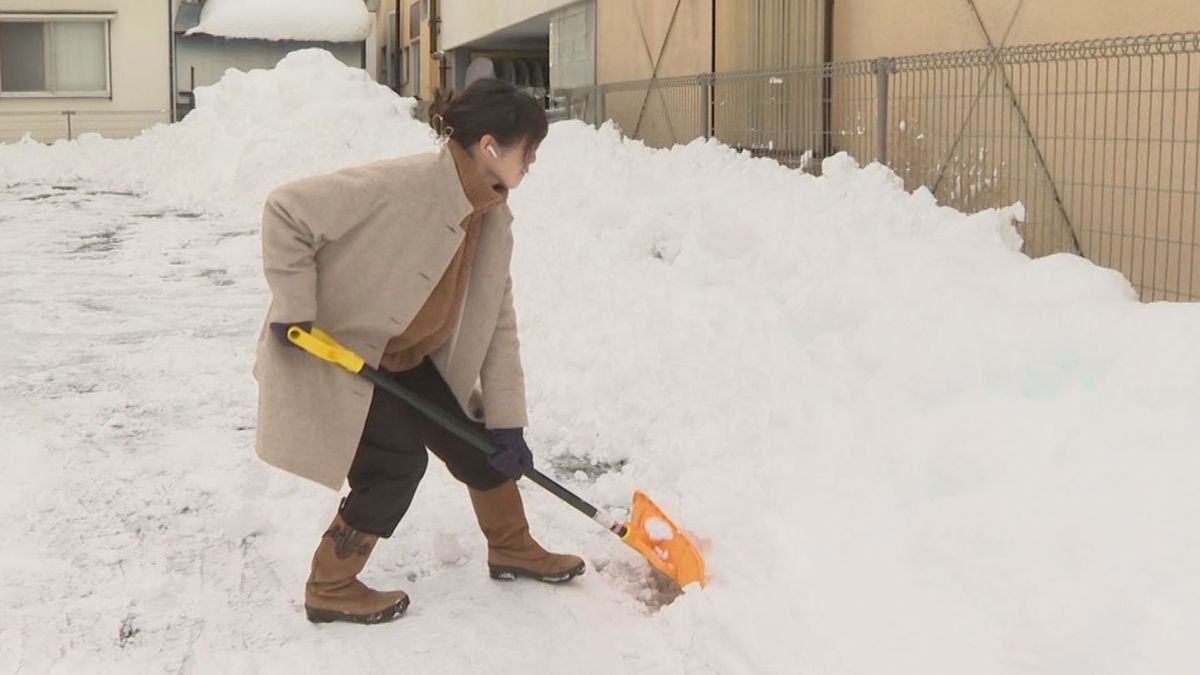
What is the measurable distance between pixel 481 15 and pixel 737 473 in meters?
19.6

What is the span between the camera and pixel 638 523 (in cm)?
403

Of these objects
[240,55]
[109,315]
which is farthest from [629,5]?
[240,55]

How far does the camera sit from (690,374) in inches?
229

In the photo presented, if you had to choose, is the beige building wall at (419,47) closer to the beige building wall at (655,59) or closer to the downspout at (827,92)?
the beige building wall at (655,59)

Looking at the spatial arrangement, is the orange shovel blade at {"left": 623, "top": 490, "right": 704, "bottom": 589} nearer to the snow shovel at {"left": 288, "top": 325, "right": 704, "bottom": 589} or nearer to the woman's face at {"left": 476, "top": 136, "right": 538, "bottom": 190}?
the snow shovel at {"left": 288, "top": 325, "right": 704, "bottom": 589}

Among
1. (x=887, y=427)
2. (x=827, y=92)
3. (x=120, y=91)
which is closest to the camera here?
(x=887, y=427)

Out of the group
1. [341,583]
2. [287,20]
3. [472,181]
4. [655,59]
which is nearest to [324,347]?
[472,181]

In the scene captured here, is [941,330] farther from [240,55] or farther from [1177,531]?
[240,55]

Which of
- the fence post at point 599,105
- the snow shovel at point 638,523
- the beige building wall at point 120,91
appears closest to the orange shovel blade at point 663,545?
the snow shovel at point 638,523

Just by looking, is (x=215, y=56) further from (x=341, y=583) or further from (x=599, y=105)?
(x=341, y=583)

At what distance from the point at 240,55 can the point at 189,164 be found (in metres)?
9.88

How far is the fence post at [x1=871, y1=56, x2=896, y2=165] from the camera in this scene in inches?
312

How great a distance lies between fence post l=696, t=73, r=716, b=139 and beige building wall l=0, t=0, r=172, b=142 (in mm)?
16272

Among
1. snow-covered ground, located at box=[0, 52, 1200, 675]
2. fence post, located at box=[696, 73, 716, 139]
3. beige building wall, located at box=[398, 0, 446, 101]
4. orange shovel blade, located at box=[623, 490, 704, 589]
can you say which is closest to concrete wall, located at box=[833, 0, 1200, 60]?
snow-covered ground, located at box=[0, 52, 1200, 675]
